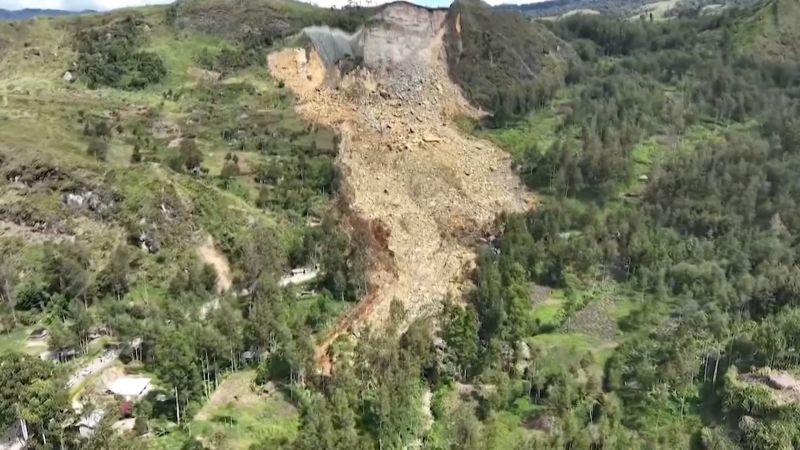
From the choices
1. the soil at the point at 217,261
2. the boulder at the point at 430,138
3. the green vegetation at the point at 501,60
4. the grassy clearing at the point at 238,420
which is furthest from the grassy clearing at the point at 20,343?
the green vegetation at the point at 501,60

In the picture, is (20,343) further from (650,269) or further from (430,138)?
(430,138)

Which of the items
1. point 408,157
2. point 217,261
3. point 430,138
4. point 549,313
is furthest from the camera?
point 430,138

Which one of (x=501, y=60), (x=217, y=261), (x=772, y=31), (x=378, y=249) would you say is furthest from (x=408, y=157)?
(x=772, y=31)

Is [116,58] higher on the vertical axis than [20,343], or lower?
higher

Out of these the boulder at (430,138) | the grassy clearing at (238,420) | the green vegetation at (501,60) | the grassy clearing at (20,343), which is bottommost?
the grassy clearing at (238,420)

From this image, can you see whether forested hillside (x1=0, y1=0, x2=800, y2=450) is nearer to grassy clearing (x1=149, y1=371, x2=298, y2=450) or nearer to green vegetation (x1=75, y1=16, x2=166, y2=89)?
grassy clearing (x1=149, y1=371, x2=298, y2=450)

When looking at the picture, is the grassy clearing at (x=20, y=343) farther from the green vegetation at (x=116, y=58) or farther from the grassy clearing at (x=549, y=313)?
the green vegetation at (x=116, y=58)
